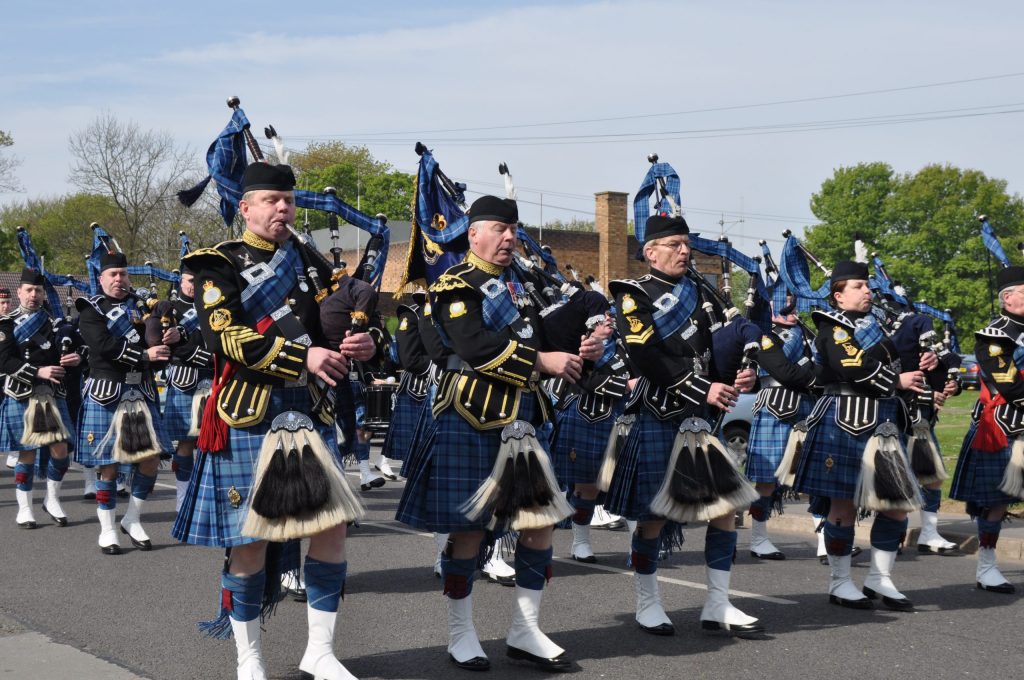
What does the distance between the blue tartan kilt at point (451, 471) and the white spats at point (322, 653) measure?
62 cm

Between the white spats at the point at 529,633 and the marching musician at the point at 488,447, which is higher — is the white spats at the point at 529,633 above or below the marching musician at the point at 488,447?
below

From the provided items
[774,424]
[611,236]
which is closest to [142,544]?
[774,424]

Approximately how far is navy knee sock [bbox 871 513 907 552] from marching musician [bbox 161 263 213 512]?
5722 mm

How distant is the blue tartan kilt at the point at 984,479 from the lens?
764 cm

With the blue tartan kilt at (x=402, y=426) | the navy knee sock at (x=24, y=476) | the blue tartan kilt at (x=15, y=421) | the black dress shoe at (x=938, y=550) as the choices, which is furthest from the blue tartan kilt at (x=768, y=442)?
the navy knee sock at (x=24, y=476)

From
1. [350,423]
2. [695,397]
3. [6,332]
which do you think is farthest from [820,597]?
[6,332]

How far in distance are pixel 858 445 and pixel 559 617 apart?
6.59ft

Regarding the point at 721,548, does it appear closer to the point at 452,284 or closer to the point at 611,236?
the point at 452,284

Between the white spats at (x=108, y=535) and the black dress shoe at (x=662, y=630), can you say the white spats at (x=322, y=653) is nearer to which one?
the black dress shoe at (x=662, y=630)

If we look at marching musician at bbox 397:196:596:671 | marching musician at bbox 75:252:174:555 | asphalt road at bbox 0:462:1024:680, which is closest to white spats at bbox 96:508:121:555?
marching musician at bbox 75:252:174:555

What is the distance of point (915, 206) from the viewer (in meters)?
61.6

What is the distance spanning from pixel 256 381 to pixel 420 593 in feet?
9.17

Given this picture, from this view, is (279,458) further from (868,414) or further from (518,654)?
(868,414)

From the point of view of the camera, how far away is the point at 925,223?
60.9 meters
